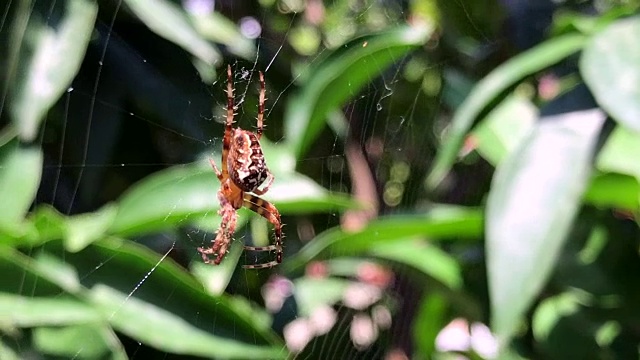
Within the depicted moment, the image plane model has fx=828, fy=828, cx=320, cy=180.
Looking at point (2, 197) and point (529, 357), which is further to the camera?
point (529, 357)

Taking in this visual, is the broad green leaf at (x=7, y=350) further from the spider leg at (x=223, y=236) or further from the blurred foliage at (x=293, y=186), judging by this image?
the spider leg at (x=223, y=236)

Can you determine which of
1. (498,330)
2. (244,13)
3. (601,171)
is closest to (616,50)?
(601,171)

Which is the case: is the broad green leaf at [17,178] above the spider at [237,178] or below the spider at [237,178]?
below

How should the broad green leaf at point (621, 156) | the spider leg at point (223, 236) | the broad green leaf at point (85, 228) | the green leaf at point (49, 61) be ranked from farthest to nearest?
the broad green leaf at point (621, 156) < the spider leg at point (223, 236) < the broad green leaf at point (85, 228) < the green leaf at point (49, 61)

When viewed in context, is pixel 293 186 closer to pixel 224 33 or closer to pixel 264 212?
pixel 264 212

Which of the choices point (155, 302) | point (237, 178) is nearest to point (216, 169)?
point (237, 178)

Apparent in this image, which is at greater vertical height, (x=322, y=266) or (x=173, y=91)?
(x=173, y=91)

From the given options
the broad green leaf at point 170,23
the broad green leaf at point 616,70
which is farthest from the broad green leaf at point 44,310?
the broad green leaf at point 616,70

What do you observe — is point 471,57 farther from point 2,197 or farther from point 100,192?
point 2,197

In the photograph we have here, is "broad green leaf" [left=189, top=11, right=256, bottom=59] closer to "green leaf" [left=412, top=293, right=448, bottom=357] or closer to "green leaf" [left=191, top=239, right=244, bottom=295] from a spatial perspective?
"green leaf" [left=191, top=239, right=244, bottom=295]
